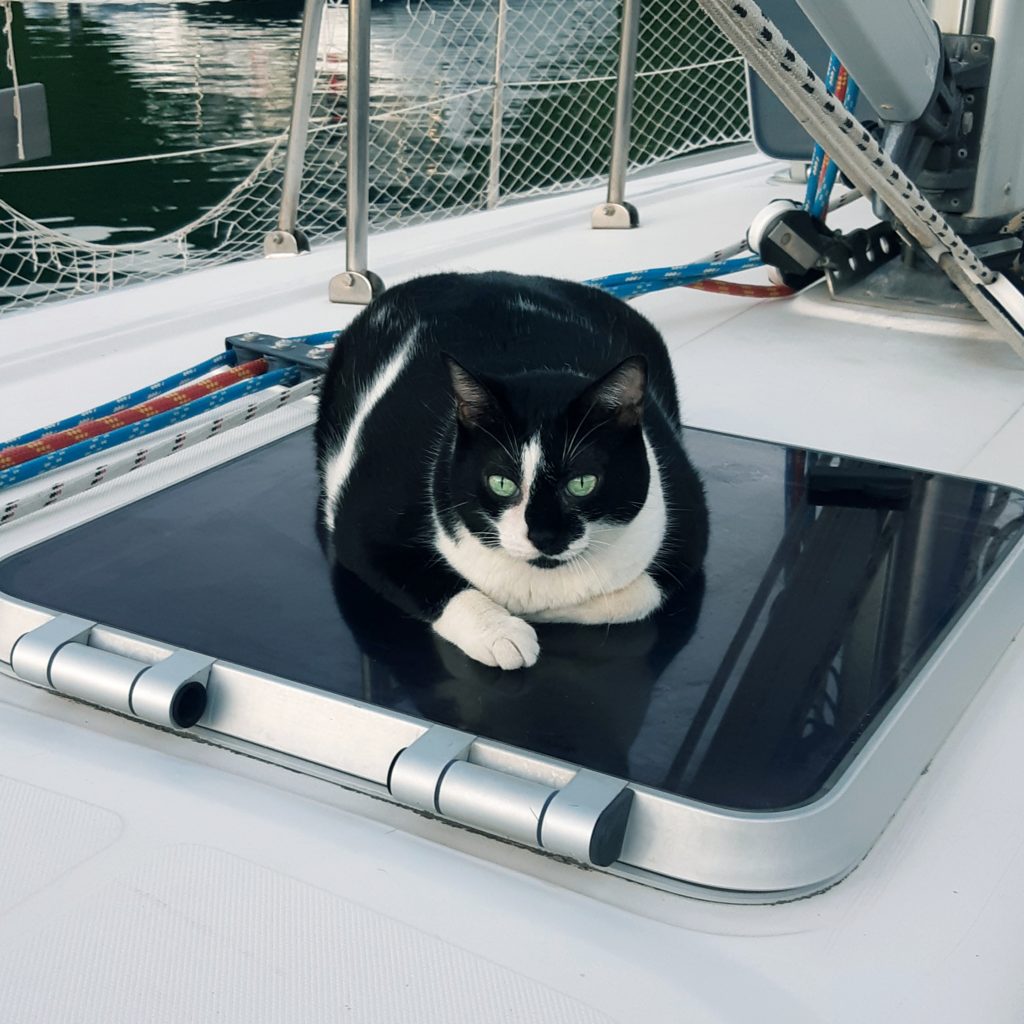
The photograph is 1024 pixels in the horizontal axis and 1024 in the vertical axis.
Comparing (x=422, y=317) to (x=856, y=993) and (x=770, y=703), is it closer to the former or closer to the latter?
(x=770, y=703)

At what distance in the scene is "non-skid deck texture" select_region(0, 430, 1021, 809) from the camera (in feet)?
3.23

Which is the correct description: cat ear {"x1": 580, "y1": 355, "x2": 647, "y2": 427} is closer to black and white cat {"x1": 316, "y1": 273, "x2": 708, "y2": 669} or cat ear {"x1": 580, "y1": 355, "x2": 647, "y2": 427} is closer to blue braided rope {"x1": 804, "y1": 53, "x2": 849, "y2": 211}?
black and white cat {"x1": 316, "y1": 273, "x2": 708, "y2": 669}

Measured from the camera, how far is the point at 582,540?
109 cm

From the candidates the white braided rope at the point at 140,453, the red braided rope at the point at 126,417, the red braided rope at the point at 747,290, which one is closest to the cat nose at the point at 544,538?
the white braided rope at the point at 140,453

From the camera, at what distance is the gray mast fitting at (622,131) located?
2.55 m

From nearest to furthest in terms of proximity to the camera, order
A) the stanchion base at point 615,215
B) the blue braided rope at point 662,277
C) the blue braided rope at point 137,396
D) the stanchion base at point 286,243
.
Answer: the blue braided rope at point 137,396 < the blue braided rope at point 662,277 < the stanchion base at point 286,243 < the stanchion base at point 615,215

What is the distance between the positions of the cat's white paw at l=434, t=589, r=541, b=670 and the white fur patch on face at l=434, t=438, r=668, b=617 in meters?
0.02

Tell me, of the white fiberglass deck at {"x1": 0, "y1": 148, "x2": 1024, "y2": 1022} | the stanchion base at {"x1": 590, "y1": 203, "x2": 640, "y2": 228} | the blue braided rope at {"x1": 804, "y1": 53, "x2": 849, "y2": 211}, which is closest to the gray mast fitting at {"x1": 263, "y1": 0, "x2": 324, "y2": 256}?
the stanchion base at {"x1": 590, "y1": 203, "x2": 640, "y2": 228}

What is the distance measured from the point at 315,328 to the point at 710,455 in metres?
0.78

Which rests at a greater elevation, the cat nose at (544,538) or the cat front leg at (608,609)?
the cat nose at (544,538)

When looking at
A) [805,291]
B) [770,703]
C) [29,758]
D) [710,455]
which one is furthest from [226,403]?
[805,291]

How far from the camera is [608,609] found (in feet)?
3.76

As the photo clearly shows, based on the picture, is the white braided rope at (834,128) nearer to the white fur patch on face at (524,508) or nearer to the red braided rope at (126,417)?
the white fur patch on face at (524,508)

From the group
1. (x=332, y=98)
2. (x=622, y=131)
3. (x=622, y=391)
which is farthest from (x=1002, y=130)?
(x=332, y=98)
